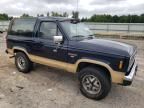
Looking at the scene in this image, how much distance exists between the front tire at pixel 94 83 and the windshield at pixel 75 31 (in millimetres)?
981

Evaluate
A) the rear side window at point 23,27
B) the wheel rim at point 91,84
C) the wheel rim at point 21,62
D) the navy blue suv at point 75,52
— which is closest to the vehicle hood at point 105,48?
the navy blue suv at point 75,52

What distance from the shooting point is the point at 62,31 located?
16.4 feet

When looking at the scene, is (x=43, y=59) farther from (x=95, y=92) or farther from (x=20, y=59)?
(x=95, y=92)

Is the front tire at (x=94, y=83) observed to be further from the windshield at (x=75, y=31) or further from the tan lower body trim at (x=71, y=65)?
the windshield at (x=75, y=31)

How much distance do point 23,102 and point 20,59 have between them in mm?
2386

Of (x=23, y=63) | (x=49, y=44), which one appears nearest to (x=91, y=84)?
(x=49, y=44)

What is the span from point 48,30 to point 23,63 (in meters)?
1.66

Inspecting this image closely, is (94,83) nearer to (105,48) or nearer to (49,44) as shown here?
(105,48)

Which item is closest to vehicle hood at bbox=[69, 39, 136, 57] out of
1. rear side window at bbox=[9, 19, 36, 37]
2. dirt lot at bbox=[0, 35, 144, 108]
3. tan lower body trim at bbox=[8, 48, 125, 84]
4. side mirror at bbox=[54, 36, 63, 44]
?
tan lower body trim at bbox=[8, 48, 125, 84]

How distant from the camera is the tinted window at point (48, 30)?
17.1 ft

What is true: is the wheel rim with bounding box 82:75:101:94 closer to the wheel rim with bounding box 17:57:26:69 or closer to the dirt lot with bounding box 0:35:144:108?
the dirt lot with bounding box 0:35:144:108

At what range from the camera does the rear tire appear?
6258 millimetres

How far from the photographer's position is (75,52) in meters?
4.71

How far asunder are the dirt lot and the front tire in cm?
16
